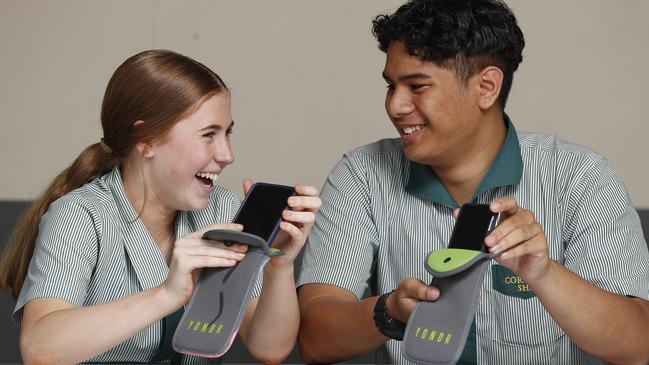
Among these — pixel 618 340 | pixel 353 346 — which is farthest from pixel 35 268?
pixel 618 340

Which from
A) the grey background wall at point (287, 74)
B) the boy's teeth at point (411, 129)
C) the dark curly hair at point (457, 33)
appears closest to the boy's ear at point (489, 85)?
the dark curly hair at point (457, 33)

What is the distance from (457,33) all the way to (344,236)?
44 cm

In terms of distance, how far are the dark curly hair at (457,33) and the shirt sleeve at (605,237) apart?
292 mm

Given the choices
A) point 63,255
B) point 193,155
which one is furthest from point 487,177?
point 63,255

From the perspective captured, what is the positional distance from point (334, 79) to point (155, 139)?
1.17 metres

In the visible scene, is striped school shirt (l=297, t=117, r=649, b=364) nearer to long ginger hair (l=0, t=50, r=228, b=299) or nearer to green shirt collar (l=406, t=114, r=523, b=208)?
green shirt collar (l=406, t=114, r=523, b=208)

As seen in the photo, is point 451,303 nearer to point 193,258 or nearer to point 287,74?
point 193,258

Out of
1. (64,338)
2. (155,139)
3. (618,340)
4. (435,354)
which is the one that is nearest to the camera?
(435,354)

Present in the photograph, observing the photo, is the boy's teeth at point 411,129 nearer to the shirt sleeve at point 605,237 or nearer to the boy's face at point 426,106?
the boy's face at point 426,106

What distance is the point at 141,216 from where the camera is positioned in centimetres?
192

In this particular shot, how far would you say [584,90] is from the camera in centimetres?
295

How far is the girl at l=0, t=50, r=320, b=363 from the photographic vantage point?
1.76 metres

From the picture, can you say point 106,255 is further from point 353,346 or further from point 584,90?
point 584,90

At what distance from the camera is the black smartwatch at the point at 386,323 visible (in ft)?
5.39
